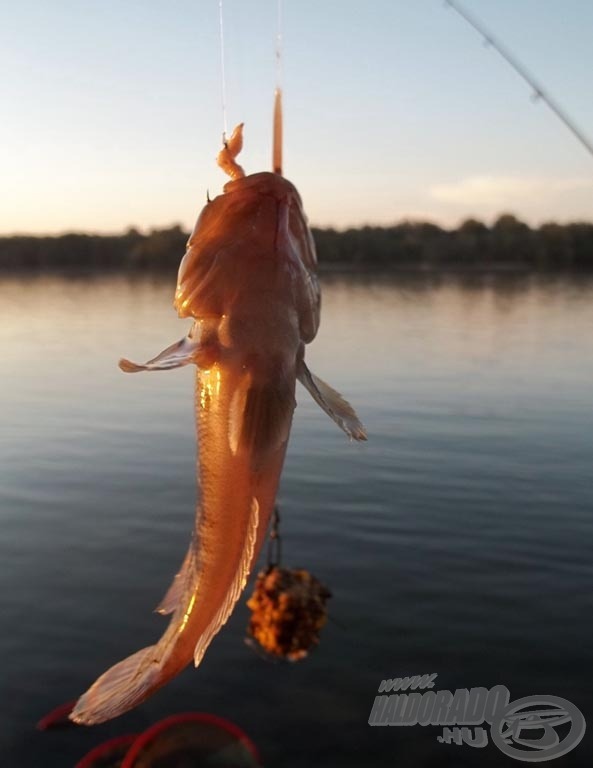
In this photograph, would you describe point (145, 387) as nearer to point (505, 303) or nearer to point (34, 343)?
point (34, 343)

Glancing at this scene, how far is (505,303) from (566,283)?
20531 mm

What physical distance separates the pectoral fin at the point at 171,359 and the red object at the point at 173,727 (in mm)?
3699

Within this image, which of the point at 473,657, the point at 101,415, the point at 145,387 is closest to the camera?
the point at 473,657

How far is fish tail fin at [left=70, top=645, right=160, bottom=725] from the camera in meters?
2.52

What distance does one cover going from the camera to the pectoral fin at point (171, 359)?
214 cm

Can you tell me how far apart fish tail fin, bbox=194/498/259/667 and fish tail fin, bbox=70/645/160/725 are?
18 centimetres

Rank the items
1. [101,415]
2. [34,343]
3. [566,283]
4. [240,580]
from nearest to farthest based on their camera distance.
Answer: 1. [240,580]
2. [101,415]
3. [34,343]
4. [566,283]

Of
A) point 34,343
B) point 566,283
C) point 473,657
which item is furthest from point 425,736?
point 566,283

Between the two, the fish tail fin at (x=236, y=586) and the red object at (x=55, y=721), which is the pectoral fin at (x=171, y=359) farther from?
the red object at (x=55, y=721)

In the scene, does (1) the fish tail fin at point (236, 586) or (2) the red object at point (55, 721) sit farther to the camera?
(2) the red object at point (55, 721)

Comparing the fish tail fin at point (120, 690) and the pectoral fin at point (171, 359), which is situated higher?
the pectoral fin at point (171, 359)

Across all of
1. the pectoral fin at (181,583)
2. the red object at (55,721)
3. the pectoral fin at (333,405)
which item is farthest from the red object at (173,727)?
the pectoral fin at (333,405)

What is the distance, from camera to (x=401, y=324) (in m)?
37.4

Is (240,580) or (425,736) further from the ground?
(240,580)
